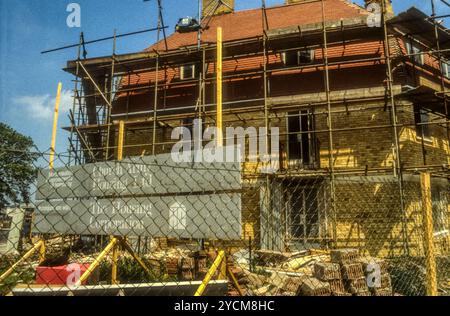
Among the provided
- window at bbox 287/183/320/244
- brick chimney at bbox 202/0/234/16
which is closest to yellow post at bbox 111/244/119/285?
window at bbox 287/183/320/244

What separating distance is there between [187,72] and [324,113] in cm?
689

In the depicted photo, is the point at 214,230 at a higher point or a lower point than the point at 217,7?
lower

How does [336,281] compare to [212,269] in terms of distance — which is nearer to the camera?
[212,269]

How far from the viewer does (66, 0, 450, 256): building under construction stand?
1156 centimetres

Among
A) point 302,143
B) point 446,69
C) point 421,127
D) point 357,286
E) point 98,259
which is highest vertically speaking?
point 446,69

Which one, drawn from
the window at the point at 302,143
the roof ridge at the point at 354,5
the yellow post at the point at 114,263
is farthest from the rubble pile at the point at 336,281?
the roof ridge at the point at 354,5

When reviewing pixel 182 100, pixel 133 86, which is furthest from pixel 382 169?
pixel 133 86

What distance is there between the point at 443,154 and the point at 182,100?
1090cm

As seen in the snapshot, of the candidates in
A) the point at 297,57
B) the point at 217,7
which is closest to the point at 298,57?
the point at 297,57

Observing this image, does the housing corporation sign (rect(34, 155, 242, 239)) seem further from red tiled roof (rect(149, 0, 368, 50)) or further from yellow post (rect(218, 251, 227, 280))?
red tiled roof (rect(149, 0, 368, 50))

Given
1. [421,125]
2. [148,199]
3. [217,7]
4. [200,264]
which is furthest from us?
[217,7]

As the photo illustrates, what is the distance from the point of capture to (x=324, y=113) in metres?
12.2

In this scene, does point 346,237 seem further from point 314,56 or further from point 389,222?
point 314,56

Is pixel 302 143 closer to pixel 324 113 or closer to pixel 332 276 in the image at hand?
pixel 324 113
